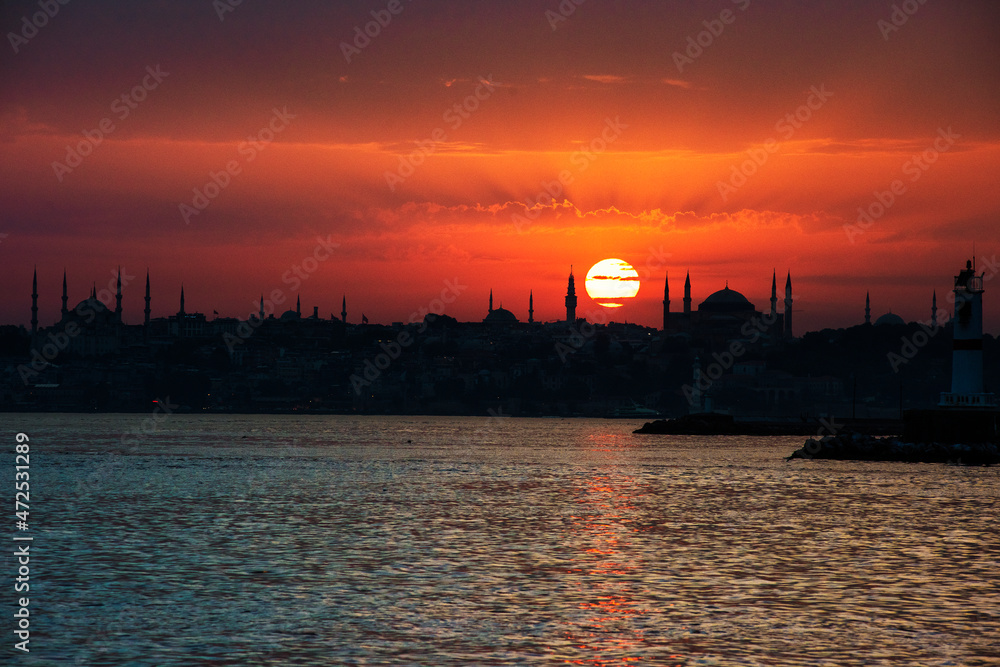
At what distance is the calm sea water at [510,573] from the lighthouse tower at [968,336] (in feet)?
52.2

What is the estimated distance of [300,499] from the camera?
130 feet

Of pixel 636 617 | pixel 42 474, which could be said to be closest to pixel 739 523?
pixel 636 617

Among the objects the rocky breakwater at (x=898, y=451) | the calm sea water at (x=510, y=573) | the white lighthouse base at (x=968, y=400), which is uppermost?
the white lighthouse base at (x=968, y=400)

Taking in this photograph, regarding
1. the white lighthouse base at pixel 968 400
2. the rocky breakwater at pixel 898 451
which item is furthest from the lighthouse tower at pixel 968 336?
the rocky breakwater at pixel 898 451

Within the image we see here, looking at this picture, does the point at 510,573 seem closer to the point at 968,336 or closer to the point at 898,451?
the point at 968,336

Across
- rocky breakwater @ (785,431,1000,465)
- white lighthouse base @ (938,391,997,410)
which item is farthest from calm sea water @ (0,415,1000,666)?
white lighthouse base @ (938,391,997,410)

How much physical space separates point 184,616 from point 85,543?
10.0 metres

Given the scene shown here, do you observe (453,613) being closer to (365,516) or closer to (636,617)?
(636,617)

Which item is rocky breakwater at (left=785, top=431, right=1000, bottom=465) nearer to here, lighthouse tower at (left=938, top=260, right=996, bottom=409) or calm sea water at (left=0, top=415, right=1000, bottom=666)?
lighthouse tower at (left=938, top=260, right=996, bottom=409)

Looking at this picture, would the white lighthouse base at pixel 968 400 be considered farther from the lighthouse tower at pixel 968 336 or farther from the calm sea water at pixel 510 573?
the calm sea water at pixel 510 573

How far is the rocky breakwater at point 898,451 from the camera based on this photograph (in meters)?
62.4

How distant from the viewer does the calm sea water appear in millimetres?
15266

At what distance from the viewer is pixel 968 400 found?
6347 centimetres

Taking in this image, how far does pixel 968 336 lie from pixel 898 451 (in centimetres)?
805
